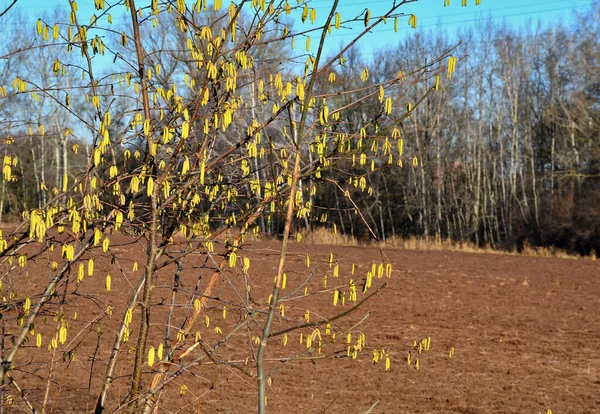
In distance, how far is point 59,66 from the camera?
2.95m

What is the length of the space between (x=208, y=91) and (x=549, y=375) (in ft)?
20.6

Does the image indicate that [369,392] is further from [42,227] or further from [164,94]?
[42,227]

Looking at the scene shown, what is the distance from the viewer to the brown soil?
589 cm

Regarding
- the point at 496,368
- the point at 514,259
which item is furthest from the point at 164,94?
the point at 514,259

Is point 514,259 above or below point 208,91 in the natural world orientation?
below

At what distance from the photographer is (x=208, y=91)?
2.72 meters

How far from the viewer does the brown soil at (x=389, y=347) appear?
589 centimetres

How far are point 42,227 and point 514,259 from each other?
16.4m

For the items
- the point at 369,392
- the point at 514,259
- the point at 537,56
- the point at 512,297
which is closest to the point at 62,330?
the point at 369,392

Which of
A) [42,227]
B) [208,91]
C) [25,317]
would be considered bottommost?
[25,317]

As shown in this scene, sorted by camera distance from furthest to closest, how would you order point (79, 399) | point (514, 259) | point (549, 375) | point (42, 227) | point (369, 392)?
point (514, 259) → point (549, 375) → point (369, 392) → point (79, 399) → point (42, 227)

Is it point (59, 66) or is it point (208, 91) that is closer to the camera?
point (208, 91)

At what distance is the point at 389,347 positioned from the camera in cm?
873

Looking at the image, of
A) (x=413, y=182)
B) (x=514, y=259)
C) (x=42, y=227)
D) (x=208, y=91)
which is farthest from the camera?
(x=413, y=182)
